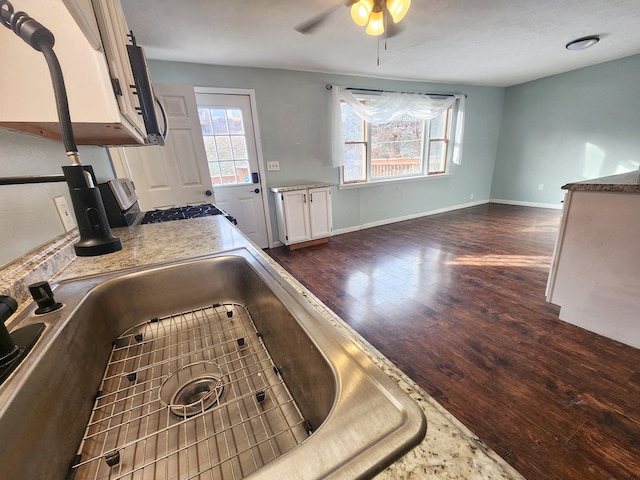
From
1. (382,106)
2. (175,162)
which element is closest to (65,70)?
(175,162)

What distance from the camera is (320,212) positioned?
11.8 feet

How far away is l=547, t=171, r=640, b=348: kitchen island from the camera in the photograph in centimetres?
143

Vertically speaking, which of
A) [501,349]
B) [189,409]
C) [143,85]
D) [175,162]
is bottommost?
[501,349]

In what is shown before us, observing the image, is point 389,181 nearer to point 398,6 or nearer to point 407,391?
point 398,6

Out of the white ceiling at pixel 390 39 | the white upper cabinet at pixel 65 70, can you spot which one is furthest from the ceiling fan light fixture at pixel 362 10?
the white upper cabinet at pixel 65 70

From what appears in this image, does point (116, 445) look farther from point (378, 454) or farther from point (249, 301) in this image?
point (378, 454)

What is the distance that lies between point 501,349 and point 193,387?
69.6 inches

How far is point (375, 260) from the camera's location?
305cm

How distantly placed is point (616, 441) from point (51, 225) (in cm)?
236

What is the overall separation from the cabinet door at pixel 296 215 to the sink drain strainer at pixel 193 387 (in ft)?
9.08

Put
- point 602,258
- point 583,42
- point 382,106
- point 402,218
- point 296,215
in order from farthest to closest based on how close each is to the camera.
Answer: point 402,218
point 382,106
point 296,215
point 583,42
point 602,258

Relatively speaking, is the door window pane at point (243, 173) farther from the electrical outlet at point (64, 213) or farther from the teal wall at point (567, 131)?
the teal wall at point (567, 131)

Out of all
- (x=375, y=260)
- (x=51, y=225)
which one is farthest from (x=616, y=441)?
(x=51, y=225)

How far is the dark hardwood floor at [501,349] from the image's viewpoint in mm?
1079
